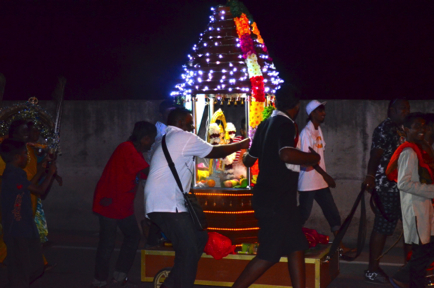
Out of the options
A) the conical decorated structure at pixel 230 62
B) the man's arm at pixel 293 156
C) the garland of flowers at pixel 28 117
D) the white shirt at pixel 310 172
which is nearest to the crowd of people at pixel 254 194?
the man's arm at pixel 293 156

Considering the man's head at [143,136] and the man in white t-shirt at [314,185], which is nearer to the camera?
the man's head at [143,136]

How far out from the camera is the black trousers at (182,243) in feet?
16.2

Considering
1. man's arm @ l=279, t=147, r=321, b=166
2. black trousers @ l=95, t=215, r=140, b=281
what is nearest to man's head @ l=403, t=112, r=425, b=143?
man's arm @ l=279, t=147, r=321, b=166

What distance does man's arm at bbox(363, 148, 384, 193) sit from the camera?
20.3 feet

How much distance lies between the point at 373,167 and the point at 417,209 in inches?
44.2

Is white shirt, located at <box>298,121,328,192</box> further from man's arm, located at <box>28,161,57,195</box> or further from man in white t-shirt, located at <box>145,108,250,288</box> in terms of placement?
man's arm, located at <box>28,161,57,195</box>

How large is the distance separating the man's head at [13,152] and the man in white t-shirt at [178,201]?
4.74 feet

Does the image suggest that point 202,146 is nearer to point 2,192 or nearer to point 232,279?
point 232,279

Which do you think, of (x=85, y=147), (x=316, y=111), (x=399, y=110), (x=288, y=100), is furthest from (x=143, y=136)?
(x=85, y=147)

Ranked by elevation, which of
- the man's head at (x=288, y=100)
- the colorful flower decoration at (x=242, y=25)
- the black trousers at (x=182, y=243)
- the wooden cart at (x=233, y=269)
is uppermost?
the colorful flower decoration at (x=242, y=25)

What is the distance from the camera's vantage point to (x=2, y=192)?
549 centimetres

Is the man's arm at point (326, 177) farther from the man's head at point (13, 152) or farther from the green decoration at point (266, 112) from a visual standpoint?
the man's head at point (13, 152)

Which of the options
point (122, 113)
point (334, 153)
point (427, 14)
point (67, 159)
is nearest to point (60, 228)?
point (67, 159)

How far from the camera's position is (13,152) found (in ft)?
17.9
